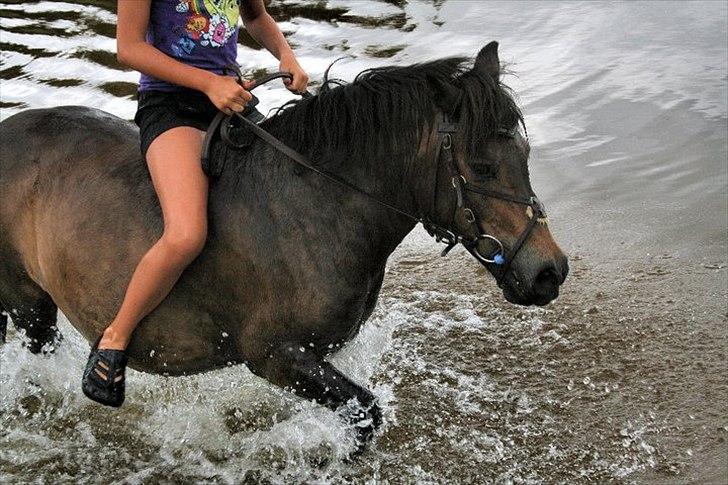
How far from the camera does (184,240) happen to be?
11.9 feet

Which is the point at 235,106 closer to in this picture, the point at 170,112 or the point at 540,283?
the point at 170,112

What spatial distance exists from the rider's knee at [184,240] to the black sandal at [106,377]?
591mm

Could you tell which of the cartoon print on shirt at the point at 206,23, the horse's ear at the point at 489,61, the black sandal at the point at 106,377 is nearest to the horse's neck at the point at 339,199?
the horse's ear at the point at 489,61

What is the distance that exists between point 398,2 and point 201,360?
8.60 metres

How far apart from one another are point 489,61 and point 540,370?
216 cm

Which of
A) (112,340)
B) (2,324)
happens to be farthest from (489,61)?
(2,324)

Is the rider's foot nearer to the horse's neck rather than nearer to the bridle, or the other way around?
the horse's neck

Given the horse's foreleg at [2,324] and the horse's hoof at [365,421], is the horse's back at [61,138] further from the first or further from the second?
the horse's hoof at [365,421]

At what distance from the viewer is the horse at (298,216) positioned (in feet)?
11.1


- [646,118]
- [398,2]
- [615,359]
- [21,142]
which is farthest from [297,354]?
[398,2]

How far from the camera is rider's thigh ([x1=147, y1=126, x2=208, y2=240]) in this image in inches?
143

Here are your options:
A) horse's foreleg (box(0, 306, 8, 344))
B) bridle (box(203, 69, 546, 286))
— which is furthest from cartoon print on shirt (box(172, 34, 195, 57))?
horse's foreleg (box(0, 306, 8, 344))

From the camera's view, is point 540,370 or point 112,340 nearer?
point 112,340

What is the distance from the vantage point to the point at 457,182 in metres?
3.37
